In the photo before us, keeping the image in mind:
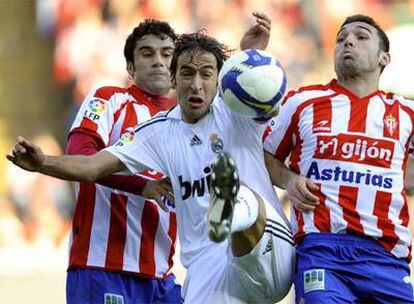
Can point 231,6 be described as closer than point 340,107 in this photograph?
No

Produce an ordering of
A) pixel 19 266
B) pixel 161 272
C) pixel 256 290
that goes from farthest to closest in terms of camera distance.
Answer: pixel 19 266
pixel 161 272
pixel 256 290

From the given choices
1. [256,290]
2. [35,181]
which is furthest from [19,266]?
[256,290]

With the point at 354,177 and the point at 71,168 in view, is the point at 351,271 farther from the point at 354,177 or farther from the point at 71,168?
the point at 71,168

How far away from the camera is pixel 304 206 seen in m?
5.33

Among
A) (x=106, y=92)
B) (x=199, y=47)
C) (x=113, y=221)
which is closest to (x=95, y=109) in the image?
(x=106, y=92)

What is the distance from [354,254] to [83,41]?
766 cm

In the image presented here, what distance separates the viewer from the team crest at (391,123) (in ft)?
17.9

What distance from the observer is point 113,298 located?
6.12 m

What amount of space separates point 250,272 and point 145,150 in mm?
937

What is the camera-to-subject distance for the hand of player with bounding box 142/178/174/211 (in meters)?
5.76

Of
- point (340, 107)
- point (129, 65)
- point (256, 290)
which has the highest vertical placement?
point (129, 65)

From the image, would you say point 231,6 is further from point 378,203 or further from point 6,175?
point 378,203

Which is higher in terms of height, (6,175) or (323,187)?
(6,175)

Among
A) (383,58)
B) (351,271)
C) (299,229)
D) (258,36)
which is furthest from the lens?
(383,58)
